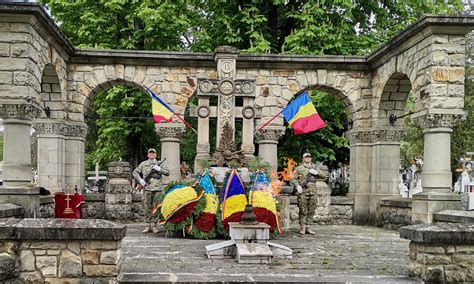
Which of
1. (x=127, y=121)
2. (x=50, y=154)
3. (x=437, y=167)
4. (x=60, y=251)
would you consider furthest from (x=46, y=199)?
(x=437, y=167)

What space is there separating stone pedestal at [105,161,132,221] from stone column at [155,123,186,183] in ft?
3.55

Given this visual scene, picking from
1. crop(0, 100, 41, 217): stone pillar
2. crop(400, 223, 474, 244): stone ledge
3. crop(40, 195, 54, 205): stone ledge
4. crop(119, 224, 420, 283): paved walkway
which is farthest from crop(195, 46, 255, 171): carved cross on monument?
crop(400, 223, 474, 244): stone ledge

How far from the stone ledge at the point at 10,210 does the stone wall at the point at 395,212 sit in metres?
8.23

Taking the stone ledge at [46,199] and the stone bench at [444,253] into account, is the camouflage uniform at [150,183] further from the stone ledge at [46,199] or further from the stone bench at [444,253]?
the stone bench at [444,253]

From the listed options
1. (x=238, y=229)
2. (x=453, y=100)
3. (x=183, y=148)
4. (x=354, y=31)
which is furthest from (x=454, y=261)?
(x=183, y=148)

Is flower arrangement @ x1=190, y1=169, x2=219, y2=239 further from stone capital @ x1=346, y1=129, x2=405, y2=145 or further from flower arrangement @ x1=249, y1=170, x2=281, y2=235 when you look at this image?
stone capital @ x1=346, y1=129, x2=405, y2=145

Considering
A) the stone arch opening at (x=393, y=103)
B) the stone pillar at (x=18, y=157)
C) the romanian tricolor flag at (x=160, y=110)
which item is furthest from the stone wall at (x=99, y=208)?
the stone arch opening at (x=393, y=103)

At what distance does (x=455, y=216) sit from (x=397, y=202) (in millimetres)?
3393

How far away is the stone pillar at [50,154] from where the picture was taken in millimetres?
13656

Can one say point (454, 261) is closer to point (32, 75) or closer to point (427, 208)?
point (427, 208)

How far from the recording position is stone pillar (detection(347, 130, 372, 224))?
14.9 meters

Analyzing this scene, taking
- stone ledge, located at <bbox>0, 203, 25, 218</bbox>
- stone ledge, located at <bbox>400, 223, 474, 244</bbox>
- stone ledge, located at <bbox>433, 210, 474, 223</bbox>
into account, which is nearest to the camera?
stone ledge, located at <bbox>400, 223, 474, 244</bbox>

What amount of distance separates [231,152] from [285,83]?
13.3 feet

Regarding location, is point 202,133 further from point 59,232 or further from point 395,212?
point 59,232
